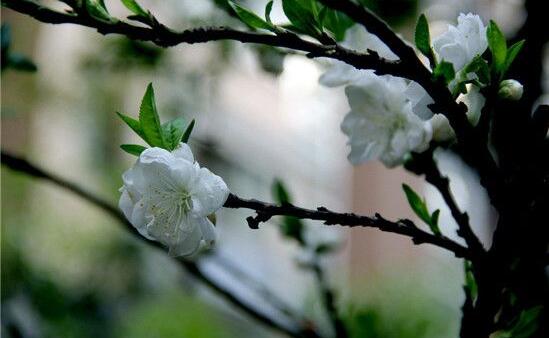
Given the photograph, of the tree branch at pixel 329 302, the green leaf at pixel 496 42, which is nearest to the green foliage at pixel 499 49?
the green leaf at pixel 496 42

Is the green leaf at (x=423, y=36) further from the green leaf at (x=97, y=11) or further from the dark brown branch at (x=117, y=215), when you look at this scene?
the dark brown branch at (x=117, y=215)

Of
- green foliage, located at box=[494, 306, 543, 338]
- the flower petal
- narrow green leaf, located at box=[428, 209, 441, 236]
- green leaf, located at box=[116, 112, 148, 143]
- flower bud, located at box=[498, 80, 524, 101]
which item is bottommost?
green foliage, located at box=[494, 306, 543, 338]

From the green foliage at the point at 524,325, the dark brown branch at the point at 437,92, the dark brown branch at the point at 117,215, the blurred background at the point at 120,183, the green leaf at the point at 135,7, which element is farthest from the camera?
the blurred background at the point at 120,183

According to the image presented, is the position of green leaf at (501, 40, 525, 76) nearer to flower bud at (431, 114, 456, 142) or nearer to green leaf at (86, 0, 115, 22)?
flower bud at (431, 114, 456, 142)

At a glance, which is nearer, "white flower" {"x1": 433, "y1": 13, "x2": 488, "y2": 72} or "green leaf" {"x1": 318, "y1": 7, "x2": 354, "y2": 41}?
"white flower" {"x1": 433, "y1": 13, "x2": 488, "y2": 72}

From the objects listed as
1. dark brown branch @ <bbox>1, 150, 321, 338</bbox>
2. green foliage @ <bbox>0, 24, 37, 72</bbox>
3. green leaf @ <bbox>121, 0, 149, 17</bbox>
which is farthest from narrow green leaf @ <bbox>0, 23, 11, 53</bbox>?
green leaf @ <bbox>121, 0, 149, 17</bbox>

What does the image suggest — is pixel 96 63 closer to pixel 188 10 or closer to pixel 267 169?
pixel 188 10

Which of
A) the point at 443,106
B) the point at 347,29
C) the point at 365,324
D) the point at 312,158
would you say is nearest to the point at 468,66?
the point at 443,106

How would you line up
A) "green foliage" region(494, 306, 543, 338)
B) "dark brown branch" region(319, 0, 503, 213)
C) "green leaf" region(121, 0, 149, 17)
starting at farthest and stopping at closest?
A: "green foliage" region(494, 306, 543, 338) < "green leaf" region(121, 0, 149, 17) < "dark brown branch" region(319, 0, 503, 213)
